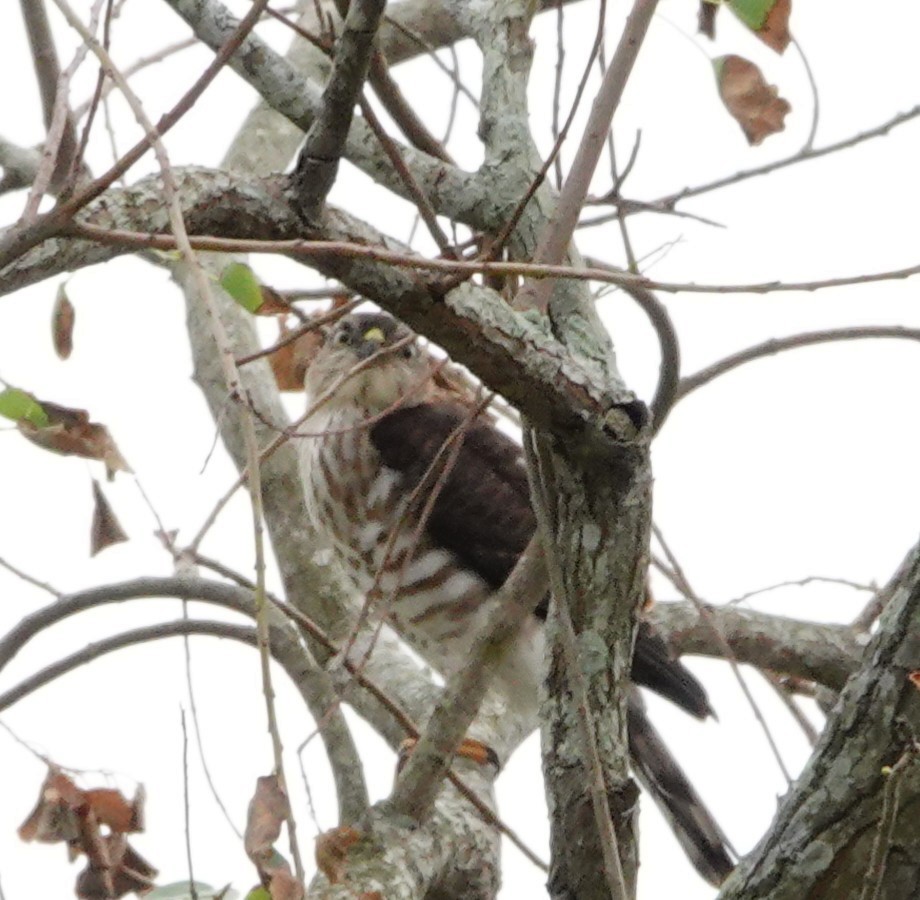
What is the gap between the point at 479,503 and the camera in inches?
187

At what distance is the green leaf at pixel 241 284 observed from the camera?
7.96 feet

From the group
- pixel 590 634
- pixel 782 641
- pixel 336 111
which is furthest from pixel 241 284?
pixel 782 641

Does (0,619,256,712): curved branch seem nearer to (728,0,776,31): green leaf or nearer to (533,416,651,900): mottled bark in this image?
(533,416,651,900): mottled bark

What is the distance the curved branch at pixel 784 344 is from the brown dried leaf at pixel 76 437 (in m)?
1.00

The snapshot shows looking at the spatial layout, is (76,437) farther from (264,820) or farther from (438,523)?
(438,523)

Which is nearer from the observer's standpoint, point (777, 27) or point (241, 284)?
point (241, 284)

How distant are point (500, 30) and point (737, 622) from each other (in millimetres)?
1594

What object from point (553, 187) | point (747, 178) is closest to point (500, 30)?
point (553, 187)

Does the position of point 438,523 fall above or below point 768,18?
above

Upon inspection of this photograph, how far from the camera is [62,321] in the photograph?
104 inches

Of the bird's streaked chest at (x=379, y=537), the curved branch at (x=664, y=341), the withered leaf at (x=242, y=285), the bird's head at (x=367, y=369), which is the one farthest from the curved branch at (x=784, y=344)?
the bird's head at (x=367, y=369)

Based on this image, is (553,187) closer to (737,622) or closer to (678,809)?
(737,622)

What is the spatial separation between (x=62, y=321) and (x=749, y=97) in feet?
3.88

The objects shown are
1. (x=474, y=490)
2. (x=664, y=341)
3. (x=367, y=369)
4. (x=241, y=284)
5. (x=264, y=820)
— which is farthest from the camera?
(x=367, y=369)
